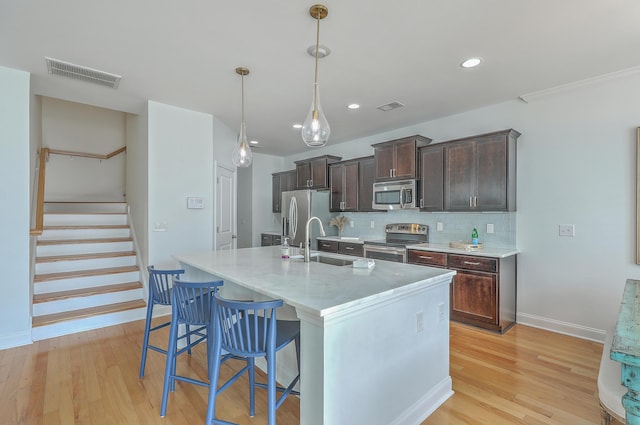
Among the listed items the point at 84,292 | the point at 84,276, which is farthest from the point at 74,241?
the point at 84,292

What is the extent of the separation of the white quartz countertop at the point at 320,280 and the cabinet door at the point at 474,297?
1.50m

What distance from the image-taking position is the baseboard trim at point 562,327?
3.12 m

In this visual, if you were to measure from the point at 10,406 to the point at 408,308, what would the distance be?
272 centimetres

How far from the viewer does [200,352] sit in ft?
9.59

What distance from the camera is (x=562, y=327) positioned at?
10.9 ft

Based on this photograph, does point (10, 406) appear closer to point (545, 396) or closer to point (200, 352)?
point (200, 352)

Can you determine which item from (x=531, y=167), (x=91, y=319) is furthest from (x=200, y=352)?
(x=531, y=167)

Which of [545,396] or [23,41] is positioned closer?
[545,396]

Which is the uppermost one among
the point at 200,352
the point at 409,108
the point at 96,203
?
the point at 409,108

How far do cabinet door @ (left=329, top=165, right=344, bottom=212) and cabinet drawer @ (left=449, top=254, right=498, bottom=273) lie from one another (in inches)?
91.4

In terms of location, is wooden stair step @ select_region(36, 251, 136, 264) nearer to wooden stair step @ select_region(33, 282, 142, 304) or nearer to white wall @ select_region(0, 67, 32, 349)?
wooden stair step @ select_region(33, 282, 142, 304)

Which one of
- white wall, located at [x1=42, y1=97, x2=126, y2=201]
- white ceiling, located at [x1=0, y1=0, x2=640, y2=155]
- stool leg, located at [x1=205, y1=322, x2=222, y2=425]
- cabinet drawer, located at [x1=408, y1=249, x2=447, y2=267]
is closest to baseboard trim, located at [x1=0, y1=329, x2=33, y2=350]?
white ceiling, located at [x1=0, y1=0, x2=640, y2=155]

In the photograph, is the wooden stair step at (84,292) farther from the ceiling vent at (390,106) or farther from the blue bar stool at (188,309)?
the ceiling vent at (390,106)

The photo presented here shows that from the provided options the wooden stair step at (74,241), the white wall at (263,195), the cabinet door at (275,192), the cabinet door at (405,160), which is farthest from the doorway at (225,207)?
the cabinet door at (405,160)
